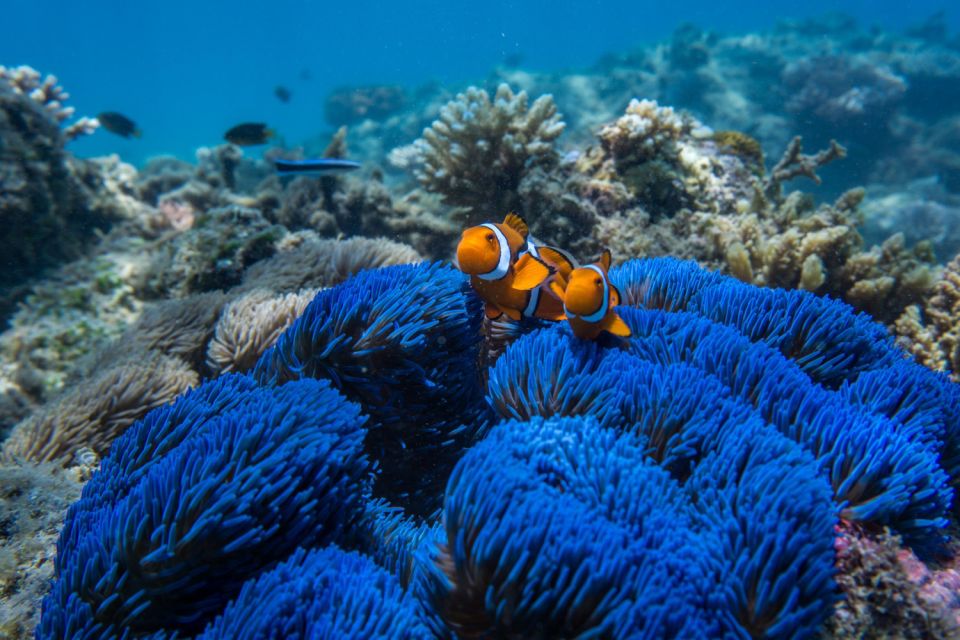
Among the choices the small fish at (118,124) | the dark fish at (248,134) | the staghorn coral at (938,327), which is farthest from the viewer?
the small fish at (118,124)

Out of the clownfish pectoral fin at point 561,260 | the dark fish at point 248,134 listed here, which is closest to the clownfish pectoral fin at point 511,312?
the clownfish pectoral fin at point 561,260

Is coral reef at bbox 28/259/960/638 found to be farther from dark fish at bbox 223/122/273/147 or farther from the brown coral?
dark fish at bbox 223/122/273/147

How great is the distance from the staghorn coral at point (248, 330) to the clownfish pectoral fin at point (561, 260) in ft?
5.81

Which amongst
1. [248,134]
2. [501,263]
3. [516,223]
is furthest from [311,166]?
[501,263]

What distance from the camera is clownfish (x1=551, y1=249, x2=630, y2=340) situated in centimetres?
199

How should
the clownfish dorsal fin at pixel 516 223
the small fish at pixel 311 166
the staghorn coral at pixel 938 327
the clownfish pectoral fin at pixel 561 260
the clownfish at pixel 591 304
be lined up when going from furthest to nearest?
the small fish at pixel 311 166 → the staghorn coral at pixel 938 327 → the clownfish dorsal fin at pixel 516 223 → the clownfish pectoral fin at pixel 561 260 → the clownfish at pixel 591 304

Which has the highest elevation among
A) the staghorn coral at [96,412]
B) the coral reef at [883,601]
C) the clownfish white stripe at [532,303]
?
the clownfish white stripe at [532,303]

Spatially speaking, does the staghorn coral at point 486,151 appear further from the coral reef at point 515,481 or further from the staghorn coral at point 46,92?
the staghorn coral at point 46,92

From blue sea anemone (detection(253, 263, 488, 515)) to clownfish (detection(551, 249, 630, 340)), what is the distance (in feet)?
1.68

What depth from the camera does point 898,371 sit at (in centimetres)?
212

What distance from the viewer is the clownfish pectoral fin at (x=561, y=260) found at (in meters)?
2.53

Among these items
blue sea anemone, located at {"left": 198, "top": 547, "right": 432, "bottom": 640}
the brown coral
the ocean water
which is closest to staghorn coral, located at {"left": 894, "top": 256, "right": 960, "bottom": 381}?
the ocean water

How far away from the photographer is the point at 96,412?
301cm

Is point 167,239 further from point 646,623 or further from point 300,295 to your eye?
point 646,623
